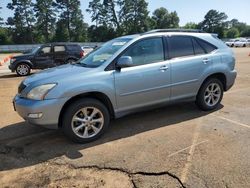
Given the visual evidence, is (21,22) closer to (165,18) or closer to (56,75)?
(165,18)

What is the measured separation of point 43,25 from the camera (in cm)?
7212

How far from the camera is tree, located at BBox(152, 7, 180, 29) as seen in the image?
272ft

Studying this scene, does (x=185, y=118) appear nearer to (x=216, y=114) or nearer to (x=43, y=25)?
(x=216, y=114)

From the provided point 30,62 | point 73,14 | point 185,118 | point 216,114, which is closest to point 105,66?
point 185,118

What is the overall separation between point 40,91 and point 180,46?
113 inches

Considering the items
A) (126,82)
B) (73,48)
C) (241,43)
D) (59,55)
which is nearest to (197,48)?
(126,82)

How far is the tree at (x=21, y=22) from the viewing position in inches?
2781

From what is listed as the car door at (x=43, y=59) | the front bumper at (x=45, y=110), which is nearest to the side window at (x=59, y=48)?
the car door at (x=43, y=59)

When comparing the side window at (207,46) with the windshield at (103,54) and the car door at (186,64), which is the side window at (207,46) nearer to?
the car door at (186,64)

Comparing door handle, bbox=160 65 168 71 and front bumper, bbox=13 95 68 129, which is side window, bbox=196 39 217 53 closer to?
door handle, bbox=160 65 168 71

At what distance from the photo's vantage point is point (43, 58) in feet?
48.4

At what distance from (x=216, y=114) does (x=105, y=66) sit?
264 cm

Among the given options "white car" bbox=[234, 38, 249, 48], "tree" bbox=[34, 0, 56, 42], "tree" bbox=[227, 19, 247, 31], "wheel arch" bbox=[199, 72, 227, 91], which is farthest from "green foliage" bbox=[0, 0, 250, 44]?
"wheel arch" bbox=[199, 72, 227, 91]

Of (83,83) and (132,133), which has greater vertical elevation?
(83,83)
